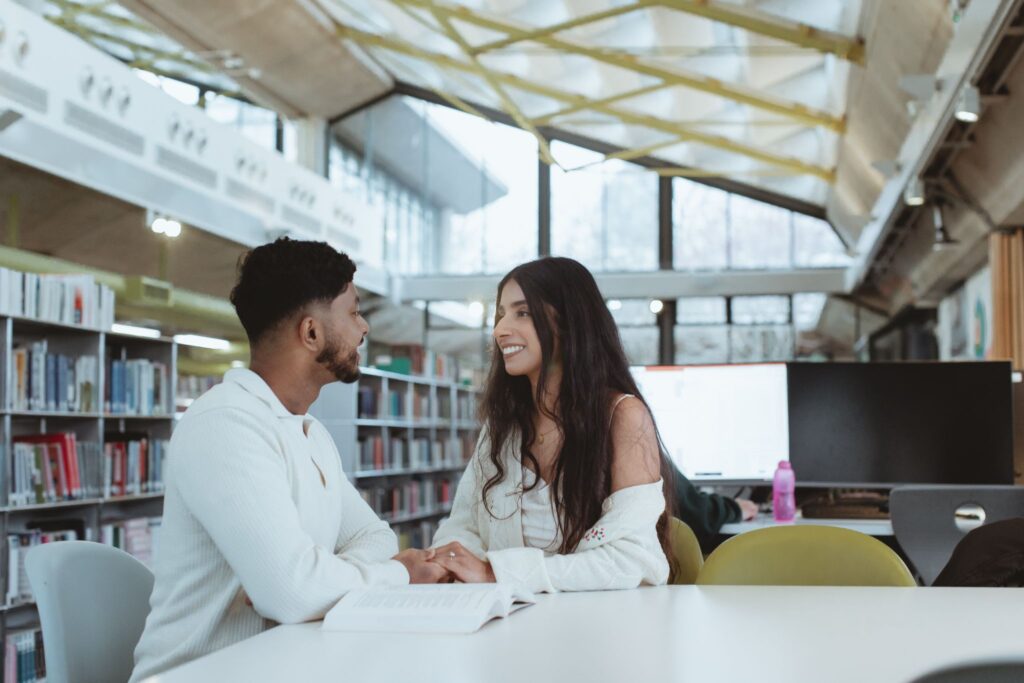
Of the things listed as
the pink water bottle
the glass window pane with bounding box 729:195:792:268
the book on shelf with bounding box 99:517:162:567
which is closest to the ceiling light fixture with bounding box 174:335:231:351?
the book on shelf with bounding box 99:517:162:567

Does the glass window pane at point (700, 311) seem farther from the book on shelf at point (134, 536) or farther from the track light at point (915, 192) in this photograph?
the book on shelf at point (134, 536)

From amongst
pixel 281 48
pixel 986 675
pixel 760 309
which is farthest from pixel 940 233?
pixel 281 48

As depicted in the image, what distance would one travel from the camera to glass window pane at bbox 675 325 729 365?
1379cm

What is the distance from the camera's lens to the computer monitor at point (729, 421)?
13.8ft

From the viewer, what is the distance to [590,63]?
39.1ft

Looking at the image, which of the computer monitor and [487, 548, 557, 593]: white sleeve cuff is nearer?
[487, 548, 557, 593]: white sleeve cuff

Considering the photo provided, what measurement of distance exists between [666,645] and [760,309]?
42.0 ft

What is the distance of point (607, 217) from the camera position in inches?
563

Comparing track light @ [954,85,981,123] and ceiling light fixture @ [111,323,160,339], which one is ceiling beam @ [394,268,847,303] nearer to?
track light @ [954,85,981,123]

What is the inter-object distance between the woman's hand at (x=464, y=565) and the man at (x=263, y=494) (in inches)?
0.9

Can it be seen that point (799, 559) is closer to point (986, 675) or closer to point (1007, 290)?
point (986, 675)

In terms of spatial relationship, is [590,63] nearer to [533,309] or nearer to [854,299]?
[854,299]

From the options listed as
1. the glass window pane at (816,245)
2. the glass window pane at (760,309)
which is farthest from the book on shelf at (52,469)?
the glass window pane at (816,245)

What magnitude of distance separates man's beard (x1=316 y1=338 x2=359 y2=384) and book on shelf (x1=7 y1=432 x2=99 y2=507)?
10.6 feet
